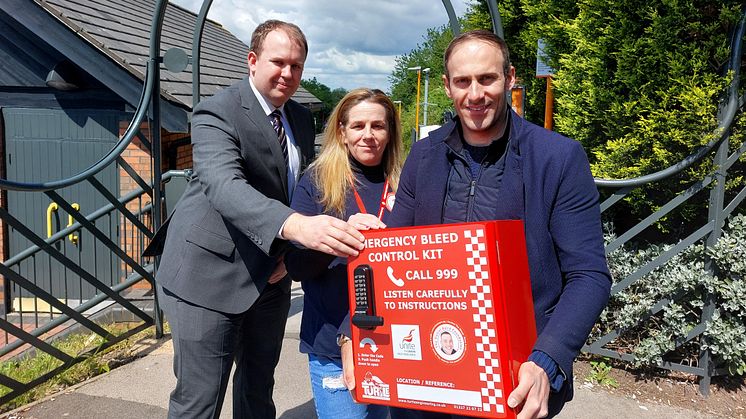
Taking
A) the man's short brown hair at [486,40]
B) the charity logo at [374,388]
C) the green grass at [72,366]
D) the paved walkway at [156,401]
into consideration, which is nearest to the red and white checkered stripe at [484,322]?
the charity logo at [374,388]

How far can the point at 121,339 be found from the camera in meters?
4.42

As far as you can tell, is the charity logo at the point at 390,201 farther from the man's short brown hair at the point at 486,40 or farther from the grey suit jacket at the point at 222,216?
the man's short brown hair at the point at 486,40

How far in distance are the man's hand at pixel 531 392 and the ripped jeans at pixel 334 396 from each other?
3.07 feet

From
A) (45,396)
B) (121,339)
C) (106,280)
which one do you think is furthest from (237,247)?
(106,280)

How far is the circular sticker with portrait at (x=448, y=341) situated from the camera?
1407 mm

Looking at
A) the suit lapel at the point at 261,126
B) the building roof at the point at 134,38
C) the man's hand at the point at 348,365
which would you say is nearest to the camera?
the man's hand at the point at 348,365

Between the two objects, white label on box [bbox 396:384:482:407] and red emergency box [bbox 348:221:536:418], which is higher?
red emergency box [bbox 348:221:536:418]

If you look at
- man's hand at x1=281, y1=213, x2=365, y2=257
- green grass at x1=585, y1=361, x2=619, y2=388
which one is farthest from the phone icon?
green grass at x1=585, y1=361, x2=619, y2=388

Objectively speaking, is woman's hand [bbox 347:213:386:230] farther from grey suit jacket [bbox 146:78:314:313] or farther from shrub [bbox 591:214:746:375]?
shrub [bbox 591:214:746:375]

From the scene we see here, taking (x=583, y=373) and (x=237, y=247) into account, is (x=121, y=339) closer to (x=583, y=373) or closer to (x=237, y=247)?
(x=237, y=247)

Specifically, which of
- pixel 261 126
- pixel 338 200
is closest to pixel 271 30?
pixel 261 126

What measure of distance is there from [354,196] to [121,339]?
3156 millimetres

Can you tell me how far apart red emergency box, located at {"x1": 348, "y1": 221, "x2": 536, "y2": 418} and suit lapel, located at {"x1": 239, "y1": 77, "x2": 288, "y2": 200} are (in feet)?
2.90

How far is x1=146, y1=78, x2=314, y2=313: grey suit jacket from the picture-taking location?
2152mm
